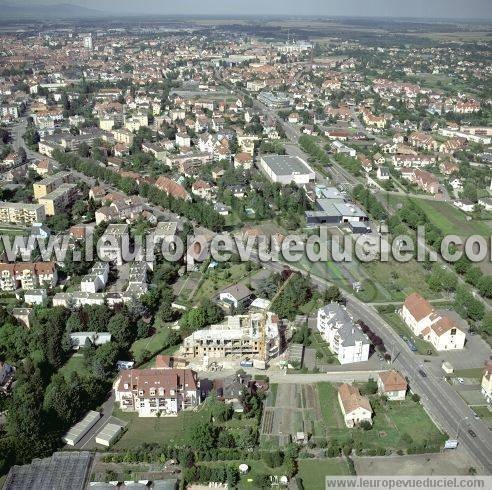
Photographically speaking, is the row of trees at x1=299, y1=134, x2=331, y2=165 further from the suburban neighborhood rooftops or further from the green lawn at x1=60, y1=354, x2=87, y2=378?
the green lawn at x1=60, y1=354, x2=87, y2=378

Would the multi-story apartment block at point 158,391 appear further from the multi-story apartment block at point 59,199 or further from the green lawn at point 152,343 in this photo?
the multi-story apartment block at point 59,199

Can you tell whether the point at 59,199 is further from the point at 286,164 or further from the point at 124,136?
the point at 124,136

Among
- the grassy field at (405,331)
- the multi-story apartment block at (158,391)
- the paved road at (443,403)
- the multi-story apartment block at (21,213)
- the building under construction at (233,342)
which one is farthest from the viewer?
the multi-story apartment block at (21,213)

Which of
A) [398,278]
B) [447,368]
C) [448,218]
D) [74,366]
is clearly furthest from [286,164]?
[74,366]

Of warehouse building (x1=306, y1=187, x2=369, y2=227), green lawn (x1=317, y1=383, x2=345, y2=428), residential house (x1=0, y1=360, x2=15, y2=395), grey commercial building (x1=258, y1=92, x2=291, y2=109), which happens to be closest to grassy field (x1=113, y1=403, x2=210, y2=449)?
green lawn (x1=317, y1=383, x2=345, y2=428)

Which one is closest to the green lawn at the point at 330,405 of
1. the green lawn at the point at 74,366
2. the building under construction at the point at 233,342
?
the building under construction at the point at 233,342

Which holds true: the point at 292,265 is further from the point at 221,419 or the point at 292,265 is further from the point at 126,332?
the point at 221,419
